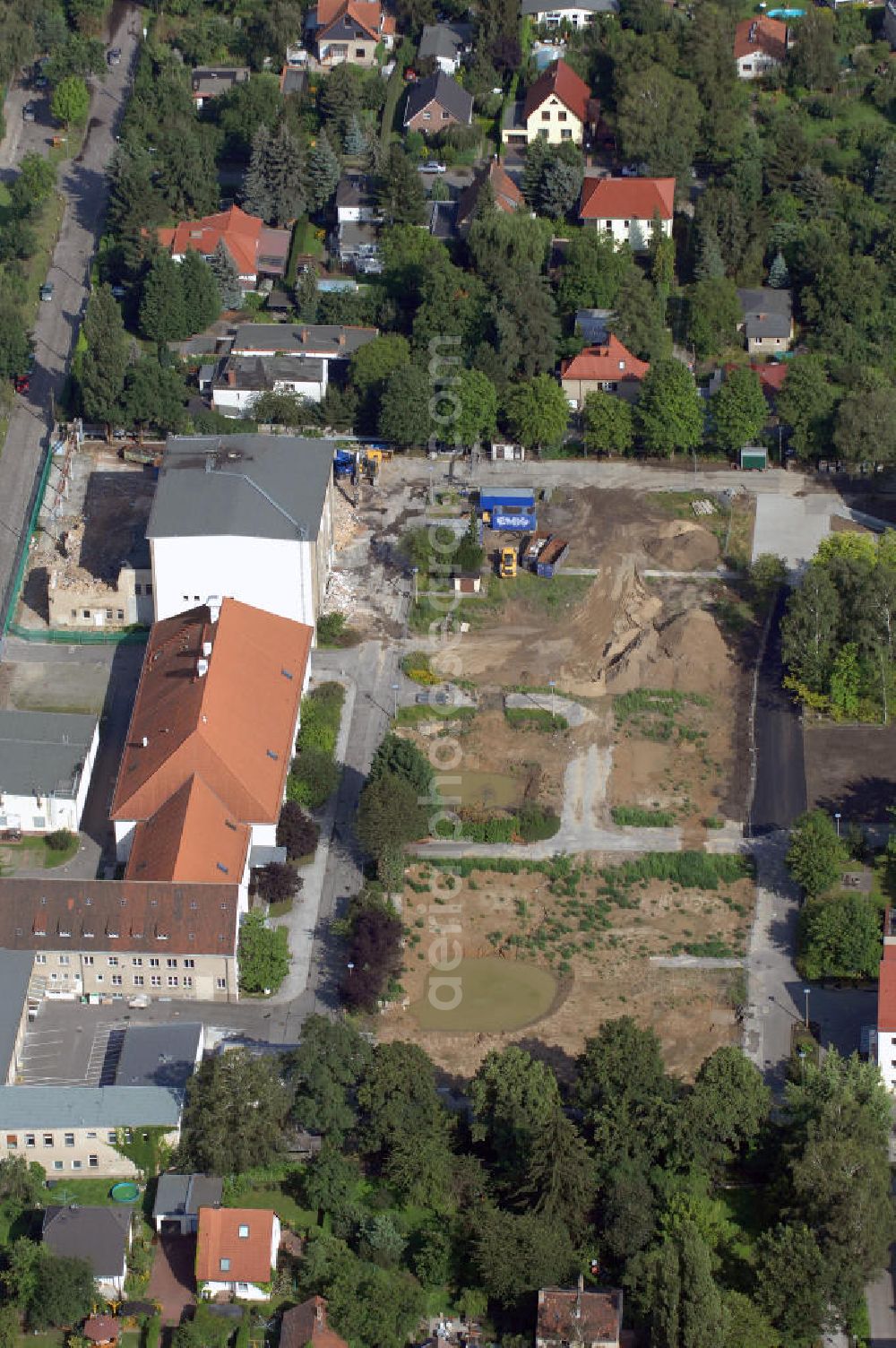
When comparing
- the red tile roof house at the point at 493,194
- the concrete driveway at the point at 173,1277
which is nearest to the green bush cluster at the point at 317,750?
the concrete driveway at the point at 173,1277

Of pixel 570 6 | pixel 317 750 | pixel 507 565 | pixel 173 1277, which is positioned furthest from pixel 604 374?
pixel 173 1277

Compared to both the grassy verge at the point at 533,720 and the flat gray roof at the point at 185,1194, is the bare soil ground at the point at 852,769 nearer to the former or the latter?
the grassy verge at the point at 533,720

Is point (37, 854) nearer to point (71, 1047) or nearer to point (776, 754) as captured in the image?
point (71, 1047)

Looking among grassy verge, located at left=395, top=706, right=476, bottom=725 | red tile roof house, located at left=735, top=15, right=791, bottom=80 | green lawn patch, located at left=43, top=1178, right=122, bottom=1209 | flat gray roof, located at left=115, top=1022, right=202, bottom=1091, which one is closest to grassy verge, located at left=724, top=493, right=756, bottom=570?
grassy verge, located at left=395, top=706, right=476, bottom=725

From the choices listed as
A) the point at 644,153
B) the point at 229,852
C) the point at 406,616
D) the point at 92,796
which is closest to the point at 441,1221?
the point at 229,852

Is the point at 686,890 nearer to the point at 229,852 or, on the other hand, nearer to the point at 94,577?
the point at 229,852

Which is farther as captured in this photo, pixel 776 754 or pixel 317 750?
pixel 776 754

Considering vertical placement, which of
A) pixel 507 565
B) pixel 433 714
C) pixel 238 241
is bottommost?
pixel 433 714
